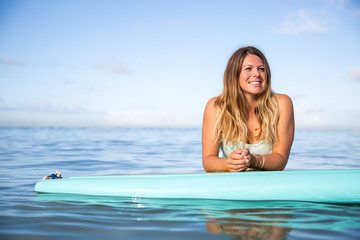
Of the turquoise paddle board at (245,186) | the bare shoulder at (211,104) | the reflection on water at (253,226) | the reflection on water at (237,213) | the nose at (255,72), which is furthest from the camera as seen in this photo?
the bare shoulder at (211,104)

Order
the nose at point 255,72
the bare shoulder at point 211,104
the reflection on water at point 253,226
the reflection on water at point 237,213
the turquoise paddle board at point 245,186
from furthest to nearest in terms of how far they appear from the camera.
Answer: the bare shoulder at point 211,104
the nose at point 255,72
the turquoise paddle board at point 245,186
the reflection on water at point 237,213
the reflection on water at point 253,226

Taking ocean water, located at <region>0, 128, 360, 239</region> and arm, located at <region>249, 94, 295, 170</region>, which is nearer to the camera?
ocean water, located at <region>0, 128, 360, 239</region>

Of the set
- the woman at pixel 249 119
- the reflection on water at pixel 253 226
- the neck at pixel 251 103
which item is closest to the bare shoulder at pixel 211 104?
the woman at pixel 249 119

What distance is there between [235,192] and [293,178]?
0.46m

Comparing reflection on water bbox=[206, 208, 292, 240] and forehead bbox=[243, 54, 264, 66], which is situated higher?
forehead bbox=[243, 54, 264, 66]

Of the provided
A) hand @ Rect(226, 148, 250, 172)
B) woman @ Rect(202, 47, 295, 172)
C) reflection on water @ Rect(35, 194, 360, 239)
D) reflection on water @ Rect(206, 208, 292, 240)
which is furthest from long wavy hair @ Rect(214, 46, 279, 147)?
reflection on water @ Rect(206, 208, 292, 240)

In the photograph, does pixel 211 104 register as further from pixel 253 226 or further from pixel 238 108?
pixel 253 226

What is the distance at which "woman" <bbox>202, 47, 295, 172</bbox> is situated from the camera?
2.97m

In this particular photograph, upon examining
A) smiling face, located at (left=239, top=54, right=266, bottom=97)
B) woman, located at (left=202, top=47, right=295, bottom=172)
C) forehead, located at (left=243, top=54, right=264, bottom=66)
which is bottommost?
woman, located at (left=202, top=47, right=295, bottom=172)

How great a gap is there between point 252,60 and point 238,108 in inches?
16.7

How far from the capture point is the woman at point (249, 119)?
9.76 ft

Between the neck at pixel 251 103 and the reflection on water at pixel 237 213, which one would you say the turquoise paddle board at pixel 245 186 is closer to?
the reflection on water at pixel 237 213

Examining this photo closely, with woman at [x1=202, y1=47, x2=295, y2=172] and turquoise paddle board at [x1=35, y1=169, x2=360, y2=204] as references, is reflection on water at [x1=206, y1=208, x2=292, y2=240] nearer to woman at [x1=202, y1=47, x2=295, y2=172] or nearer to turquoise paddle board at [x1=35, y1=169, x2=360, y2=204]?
turquoise paddle board at [x1=35, y1=169, x2=360, y2=204]

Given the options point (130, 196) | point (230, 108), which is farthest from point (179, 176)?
point (230, 108)
